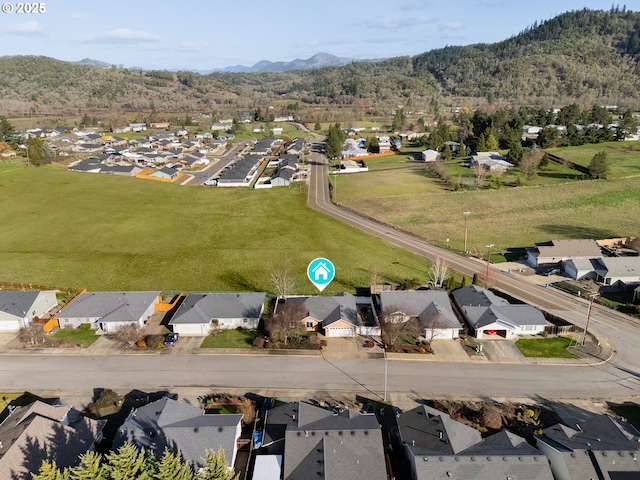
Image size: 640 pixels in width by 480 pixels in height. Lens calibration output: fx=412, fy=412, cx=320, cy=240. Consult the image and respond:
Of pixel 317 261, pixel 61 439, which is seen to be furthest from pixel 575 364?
pixel 61 439

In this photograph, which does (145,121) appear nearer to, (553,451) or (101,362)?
(101,362)

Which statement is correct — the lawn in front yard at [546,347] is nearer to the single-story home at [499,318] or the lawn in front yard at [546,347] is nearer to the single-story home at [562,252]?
the single-story home at [499,318]

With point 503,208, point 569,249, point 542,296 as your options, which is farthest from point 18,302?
point 503,208

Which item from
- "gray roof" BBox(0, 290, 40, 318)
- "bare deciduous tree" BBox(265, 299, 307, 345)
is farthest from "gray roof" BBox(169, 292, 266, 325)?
"gray roof" BBox(0, 290, 40, 318)

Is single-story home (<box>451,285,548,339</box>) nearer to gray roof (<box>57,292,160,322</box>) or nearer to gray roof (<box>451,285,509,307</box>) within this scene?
gray roof (<box>451,285,509,307</box>)

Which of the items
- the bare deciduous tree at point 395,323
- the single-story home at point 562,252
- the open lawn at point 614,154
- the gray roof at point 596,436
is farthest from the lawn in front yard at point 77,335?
the open lawn at point 614,154

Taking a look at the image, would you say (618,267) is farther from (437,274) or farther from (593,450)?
(593,450)
